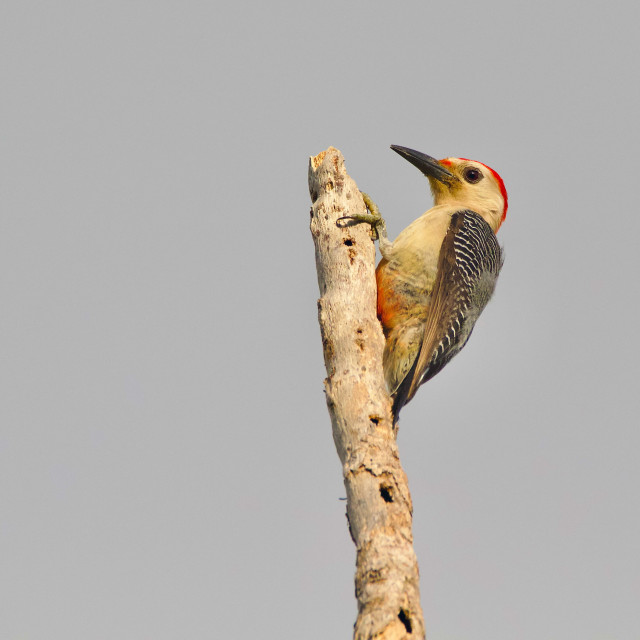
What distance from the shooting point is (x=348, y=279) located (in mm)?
5980

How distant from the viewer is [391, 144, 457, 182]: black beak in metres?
8.55

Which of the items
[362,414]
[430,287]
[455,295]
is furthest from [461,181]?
[362,414]

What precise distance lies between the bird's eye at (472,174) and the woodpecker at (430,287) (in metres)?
0.50

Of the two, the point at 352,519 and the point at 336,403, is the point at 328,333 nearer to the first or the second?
the point at 336,403

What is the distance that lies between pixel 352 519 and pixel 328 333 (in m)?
1.52

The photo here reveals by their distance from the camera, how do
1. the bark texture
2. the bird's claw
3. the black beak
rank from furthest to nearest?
the black beak
the bird's claw
the bark texture

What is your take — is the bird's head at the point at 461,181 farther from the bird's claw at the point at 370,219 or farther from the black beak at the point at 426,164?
the bird's claw at the point at 370,219

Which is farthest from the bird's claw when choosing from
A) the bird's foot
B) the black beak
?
the black beak

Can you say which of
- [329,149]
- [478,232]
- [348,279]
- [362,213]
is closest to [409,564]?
[348,279]

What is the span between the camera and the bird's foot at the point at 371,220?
Answer: 6387mm

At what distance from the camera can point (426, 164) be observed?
8.55 metres

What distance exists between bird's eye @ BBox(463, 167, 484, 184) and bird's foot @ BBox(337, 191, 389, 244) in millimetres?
1997

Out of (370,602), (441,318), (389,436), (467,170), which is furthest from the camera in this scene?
(467,170)

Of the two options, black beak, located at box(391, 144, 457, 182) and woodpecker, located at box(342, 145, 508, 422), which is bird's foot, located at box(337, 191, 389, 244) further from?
black beak, located at box(391, 144, 457, 182)
